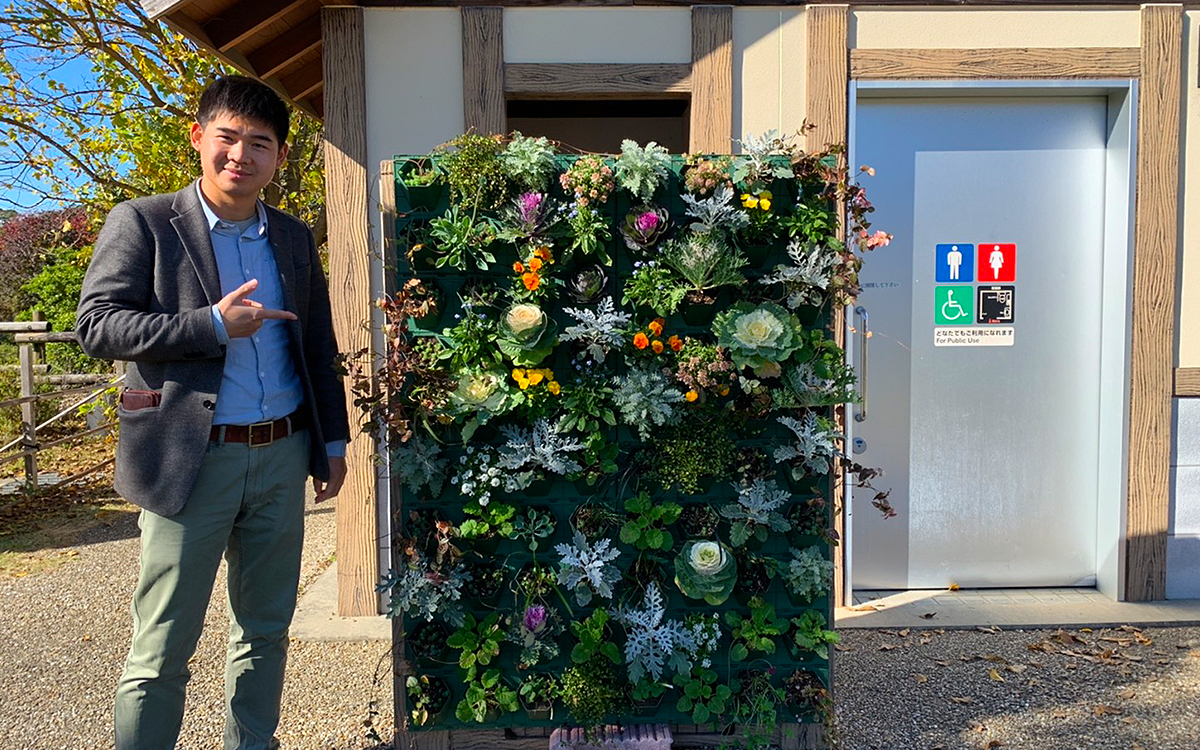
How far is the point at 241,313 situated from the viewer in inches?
84.9

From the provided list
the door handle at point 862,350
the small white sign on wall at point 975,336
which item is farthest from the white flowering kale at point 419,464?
the small white sign on wall at point 975,336

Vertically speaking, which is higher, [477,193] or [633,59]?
[633,59]

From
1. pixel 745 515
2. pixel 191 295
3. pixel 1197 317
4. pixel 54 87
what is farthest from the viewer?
pixel 54 87

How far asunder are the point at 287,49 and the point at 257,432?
8.68 feet

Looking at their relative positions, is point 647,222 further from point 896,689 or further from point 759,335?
point 896,689

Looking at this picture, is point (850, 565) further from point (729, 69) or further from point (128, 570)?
point (128, 570)

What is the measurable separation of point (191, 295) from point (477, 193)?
84cm

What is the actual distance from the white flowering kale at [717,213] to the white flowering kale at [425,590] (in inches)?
50.5

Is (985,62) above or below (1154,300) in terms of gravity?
above

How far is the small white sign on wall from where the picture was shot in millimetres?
4383

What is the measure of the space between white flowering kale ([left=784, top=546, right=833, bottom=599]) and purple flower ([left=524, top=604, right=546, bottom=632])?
2.55ft

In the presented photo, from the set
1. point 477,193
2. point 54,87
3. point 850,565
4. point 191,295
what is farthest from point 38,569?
point 850,565

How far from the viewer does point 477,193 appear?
2535 millimetres

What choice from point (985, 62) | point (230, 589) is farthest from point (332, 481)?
point (985, 62)
